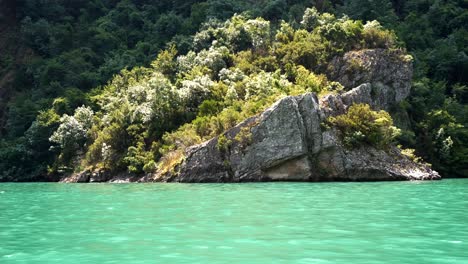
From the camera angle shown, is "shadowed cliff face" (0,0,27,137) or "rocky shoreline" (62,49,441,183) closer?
"rocky shoreline" (62,49,441,183)

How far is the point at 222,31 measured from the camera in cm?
5784

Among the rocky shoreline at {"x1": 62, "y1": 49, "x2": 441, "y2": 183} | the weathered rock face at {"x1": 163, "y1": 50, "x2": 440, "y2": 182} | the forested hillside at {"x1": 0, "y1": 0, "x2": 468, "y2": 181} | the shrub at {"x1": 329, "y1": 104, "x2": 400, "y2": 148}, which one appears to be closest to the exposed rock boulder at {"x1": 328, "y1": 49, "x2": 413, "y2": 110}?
the forested hillside at {"x1": 0, "y1": 0, "x2": 468, "y2": 181}

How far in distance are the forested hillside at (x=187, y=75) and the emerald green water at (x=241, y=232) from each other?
2320 centimetres

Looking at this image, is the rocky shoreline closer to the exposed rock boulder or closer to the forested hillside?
the forested hillside

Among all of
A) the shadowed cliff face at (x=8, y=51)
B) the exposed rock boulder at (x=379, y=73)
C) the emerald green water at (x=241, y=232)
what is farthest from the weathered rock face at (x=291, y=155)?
the shadowed cliff face at (x=8, y=51)

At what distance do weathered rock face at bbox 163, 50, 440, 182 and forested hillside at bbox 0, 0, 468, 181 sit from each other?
7.61 feet

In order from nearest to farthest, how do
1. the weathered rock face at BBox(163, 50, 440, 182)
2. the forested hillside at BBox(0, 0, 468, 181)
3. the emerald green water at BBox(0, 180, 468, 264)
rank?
the emerald green water at BBox(0, 180, 468, 264)
the weathered rock face at BBox(163, 50, 440, 182)
the forested hillside at BBox(0, 0, 468, 181)

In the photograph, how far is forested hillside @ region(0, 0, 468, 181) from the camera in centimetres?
4497

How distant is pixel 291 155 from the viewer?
121 feet

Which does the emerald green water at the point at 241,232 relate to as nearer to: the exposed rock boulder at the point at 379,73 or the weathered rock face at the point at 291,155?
the weathered rock face at the point at 291,155

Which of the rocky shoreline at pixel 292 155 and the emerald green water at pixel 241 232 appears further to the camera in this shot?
the rocky shoreline at pixel 292 155

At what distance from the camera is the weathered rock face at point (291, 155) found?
1441 inches

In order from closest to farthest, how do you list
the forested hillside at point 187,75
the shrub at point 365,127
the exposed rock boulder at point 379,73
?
the shrub at point 365,127 < the forested hillside at point 187,75 < the exposed rock boulder at point 379,73

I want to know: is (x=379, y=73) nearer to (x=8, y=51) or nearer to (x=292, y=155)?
(x=292, y=155)
